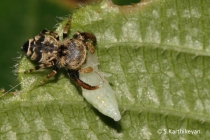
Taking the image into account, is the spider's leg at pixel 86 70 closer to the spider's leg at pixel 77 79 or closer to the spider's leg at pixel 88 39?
the spider's leg at pixel 77 79

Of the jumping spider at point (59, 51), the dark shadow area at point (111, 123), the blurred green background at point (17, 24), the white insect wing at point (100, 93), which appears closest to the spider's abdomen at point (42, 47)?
the jumping spider at point (59, 51)

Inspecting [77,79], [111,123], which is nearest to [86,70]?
[77,79]

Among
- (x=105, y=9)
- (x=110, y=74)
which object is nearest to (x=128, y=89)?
(x=110, y=74)

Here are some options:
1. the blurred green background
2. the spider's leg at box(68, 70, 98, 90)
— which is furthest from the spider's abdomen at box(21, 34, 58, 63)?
the blurred green background

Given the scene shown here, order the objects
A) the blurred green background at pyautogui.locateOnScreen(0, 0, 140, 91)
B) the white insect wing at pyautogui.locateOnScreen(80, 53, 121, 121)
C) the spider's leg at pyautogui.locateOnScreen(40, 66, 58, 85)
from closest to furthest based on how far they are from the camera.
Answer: the white insect wing at pyautogui.locateOnScreen(80, 53, 121, 121) → the spider's leg at pyautogui.locateOnScreen(40, 66, 58, 85) → the blurred green background at pyautogui.locateOnScreen(0, 0, 140, 91)

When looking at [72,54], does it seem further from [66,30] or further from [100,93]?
[100,93]

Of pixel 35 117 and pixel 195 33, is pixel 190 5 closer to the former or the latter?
pixel 195 33

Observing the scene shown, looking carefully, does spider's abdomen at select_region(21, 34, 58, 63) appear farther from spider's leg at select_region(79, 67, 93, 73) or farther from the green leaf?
spider's leg at select_region(79, 67, 93, 73)
